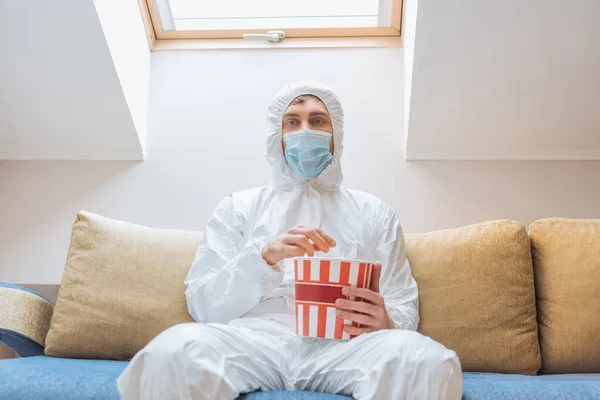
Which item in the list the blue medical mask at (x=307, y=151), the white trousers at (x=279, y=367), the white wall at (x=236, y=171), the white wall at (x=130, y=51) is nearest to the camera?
the white trousers at (x=279, y=367)

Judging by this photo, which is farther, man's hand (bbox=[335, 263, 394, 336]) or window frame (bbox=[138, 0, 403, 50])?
window frame (bbox=[138, 0, 403, 50])

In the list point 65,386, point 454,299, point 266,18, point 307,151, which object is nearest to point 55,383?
point 65,386

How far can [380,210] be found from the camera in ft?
6.01

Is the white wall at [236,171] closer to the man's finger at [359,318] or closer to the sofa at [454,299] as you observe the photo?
the sofa at [454,299]

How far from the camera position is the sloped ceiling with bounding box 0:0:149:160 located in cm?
217

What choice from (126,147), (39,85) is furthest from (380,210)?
(39,85)

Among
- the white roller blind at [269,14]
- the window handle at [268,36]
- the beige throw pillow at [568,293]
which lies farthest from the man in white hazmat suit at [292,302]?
the white roller blind at [269,14]

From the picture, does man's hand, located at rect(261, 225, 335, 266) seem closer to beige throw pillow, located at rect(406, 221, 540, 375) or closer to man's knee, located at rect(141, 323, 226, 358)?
man's knee, located at rect(141, 323, 226, 358)

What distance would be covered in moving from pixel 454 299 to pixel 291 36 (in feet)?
4.51

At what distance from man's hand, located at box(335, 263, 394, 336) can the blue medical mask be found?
20.2 inches

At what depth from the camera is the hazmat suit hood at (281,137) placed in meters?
1.81

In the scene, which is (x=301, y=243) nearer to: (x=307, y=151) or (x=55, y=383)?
(x=307, y=151)

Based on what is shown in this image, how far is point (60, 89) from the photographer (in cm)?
237

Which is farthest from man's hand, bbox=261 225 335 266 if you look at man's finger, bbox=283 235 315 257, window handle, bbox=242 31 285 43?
window handle, bbox=242 31 285 43
